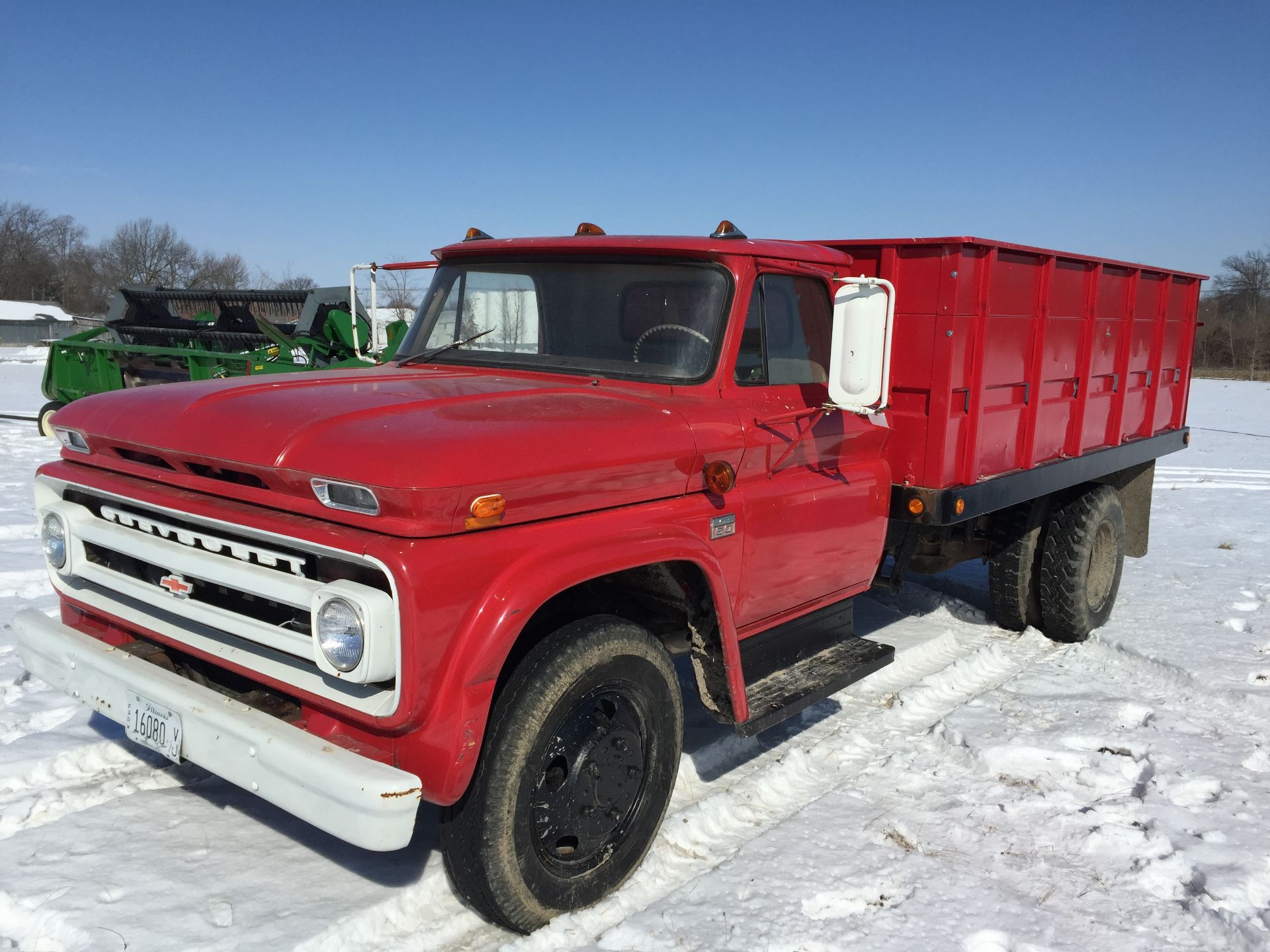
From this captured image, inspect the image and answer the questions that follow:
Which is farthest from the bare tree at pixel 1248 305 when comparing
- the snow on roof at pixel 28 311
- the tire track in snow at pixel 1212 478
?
the snow on roof at pixel 28 311

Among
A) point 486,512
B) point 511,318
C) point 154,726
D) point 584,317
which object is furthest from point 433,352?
point 154,726

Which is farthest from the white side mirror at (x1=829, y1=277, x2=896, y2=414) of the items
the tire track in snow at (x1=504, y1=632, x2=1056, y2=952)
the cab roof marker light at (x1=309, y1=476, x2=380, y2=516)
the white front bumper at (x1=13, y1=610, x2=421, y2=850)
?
the white front bumper at (x1=13, y1=610, x2=421, y2=850)

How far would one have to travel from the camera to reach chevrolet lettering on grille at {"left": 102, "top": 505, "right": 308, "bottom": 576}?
8.46 feet

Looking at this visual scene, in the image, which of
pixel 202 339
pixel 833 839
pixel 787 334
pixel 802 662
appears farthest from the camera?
pixel 202 339

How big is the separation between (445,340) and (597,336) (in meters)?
0.78

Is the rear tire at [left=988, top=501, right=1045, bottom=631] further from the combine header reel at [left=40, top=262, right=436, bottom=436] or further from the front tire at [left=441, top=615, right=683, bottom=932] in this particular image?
the combine header reel at [left=40, top=262, right=436, bottom=436]

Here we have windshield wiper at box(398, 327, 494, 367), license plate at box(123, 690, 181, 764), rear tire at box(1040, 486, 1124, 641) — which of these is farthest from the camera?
rear tire at box(1040, 486, 1124, 641)

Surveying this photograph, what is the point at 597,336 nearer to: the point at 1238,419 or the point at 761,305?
the point at 761,305

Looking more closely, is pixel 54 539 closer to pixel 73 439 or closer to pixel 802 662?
pixel 73 439

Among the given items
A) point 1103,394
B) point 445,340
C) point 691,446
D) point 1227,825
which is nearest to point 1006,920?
point 1227,825

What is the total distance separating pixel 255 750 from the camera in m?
2.54

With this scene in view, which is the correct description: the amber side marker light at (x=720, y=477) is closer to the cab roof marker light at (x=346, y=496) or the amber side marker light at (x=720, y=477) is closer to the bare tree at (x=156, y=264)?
the cab roof marker light at (x=346, y=496)

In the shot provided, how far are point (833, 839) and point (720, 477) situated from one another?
1.42 meters

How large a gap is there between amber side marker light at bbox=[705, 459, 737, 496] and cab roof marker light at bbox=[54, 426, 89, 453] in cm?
210
